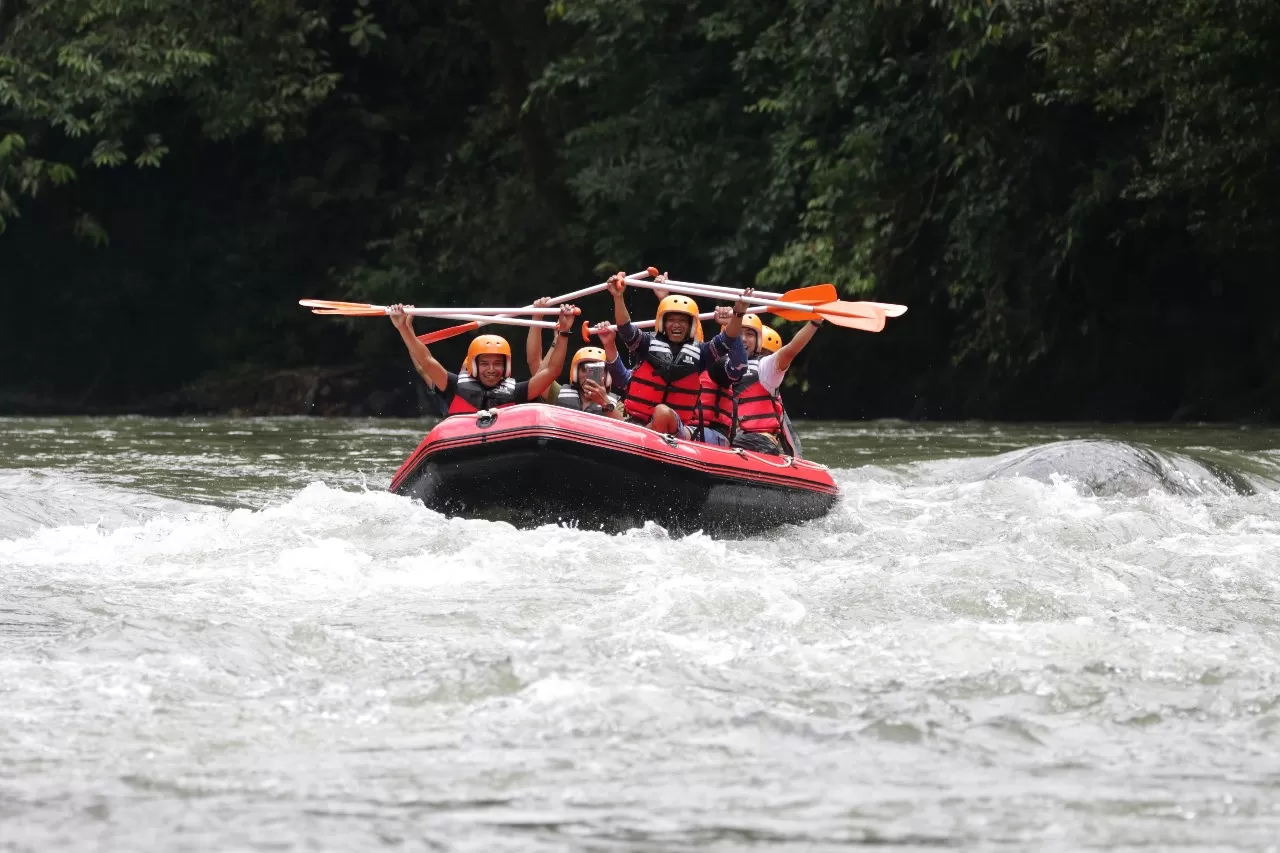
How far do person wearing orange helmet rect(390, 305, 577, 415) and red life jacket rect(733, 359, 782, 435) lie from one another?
102 centimetres

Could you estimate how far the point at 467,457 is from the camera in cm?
812

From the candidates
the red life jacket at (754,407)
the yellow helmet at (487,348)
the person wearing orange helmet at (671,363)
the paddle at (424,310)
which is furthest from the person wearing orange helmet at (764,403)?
the yellow helmet at (487,348)

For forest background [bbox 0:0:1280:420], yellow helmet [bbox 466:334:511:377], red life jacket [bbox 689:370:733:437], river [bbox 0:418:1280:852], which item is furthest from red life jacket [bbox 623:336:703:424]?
forest background [bbox 0:0:1280:420]

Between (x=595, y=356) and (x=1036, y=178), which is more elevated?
(x=1036, y=178)

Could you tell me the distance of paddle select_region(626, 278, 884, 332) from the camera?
31.2 ft

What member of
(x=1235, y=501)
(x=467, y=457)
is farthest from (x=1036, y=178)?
(x=467, y=457)

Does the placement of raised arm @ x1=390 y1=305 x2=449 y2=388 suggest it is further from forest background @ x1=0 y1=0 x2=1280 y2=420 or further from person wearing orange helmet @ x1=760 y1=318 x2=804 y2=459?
forest background @ x1=0 y1=0 x2=1280 y2=420

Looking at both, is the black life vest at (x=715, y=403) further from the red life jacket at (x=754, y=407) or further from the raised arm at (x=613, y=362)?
the raised arm at (x=613, y=362)

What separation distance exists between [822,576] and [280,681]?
99.8 inches

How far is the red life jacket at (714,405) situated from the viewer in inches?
374

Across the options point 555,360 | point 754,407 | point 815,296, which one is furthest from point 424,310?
point 815,296

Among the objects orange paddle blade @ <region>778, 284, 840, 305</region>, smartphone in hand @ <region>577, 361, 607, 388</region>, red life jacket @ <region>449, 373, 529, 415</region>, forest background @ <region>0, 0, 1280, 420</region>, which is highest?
forest background @ <region>0, 0, 1280, 420</region>

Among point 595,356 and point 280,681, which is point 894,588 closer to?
point 280,681

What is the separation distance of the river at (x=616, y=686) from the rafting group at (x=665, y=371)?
38.8 inches
